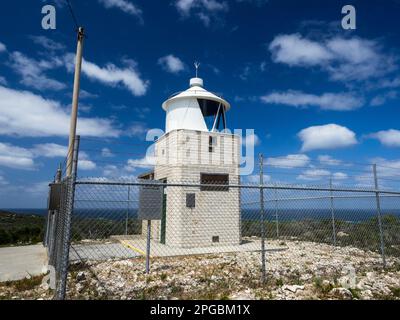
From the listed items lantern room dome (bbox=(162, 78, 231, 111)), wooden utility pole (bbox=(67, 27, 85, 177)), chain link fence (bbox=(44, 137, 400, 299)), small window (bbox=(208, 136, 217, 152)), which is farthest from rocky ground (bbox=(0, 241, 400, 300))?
lantern room dome (bbox=(162, 78, 231, 111))

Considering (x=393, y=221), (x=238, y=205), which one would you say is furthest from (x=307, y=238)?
(x=238, y=205)

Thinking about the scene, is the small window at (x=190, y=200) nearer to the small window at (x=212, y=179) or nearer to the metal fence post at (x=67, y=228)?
the small window at (x=212, y=179)

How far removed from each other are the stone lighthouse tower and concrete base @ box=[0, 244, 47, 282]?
4.53 m

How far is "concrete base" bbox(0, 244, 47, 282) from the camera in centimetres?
693

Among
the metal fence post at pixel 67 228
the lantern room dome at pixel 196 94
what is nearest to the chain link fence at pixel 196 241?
the metal fence post at pixel 67 228

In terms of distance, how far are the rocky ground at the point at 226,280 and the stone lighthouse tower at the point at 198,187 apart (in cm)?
269

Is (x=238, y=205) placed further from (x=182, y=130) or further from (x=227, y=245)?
(x=182, y=130)

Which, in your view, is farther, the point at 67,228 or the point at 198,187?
the point at 198,187

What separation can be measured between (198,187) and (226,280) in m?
5.50

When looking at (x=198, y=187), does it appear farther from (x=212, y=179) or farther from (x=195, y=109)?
(x=195, y=109)

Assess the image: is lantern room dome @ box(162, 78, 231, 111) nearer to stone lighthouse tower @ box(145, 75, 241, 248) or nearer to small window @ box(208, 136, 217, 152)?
stone lighthouse tower @ box(145, 75, 241, 248)

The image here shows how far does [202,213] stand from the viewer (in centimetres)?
1152

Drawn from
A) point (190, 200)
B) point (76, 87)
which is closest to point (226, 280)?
point (190, 200)

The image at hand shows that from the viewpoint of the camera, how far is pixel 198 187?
11.6 m
